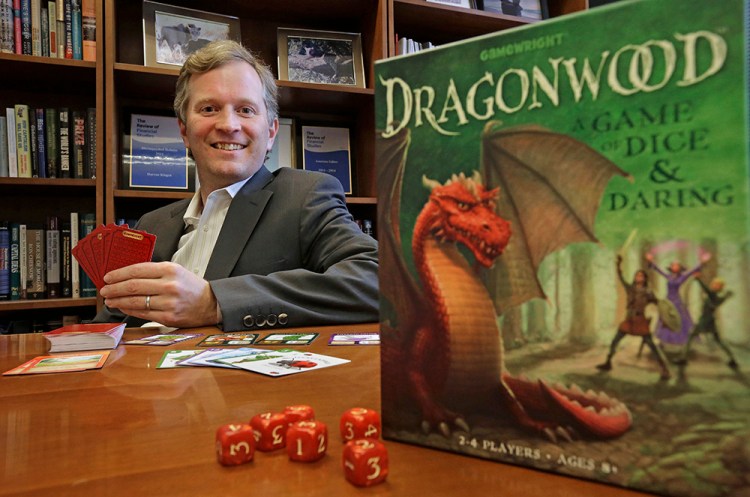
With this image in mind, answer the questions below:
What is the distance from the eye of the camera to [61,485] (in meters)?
0.37

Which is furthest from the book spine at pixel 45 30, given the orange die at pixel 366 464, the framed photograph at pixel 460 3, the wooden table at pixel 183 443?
the orange die at pixel 366 464

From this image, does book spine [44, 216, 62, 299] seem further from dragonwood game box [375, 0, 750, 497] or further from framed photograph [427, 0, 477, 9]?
dragonwood game box [375, 0, 750, 497]

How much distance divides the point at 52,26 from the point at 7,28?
158mm

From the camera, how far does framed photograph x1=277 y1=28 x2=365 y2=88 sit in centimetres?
255

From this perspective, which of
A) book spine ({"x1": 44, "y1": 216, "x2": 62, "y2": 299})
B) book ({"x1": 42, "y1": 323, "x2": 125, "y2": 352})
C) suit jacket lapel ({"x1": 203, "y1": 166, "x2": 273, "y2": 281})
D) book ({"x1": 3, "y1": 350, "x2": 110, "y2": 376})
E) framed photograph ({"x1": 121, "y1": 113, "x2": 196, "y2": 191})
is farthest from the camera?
framed photograph ({"x1": 121, "y1": 113, "x2": 196, "y2": 191})

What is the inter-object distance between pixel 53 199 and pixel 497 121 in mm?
2538

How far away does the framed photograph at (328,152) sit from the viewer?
2.62m

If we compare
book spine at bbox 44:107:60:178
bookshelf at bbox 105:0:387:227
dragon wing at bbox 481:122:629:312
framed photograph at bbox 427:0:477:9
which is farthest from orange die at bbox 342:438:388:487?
framed photograph at bbox 427:0:477:9

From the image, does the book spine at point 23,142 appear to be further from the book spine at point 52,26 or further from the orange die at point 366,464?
the orange die at point 366,464

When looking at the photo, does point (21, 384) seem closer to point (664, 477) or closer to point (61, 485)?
point (61, 485)

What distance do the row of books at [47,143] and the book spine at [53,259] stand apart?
8.9 inches

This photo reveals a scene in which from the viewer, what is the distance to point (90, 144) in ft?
7.22

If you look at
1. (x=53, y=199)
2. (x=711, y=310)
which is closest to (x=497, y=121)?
(x=711, y=310)

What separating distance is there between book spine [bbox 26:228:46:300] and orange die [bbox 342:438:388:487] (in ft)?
7.40
